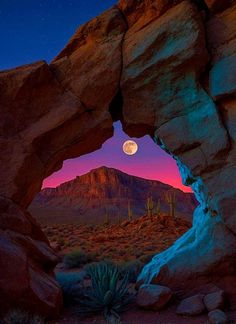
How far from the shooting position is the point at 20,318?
527 centimetres

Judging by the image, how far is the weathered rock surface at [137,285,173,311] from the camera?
636 centimetres

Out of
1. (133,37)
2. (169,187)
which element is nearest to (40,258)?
(133,37)

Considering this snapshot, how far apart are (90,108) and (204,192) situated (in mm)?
3409

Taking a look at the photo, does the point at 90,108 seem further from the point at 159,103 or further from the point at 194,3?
the point at 194,3

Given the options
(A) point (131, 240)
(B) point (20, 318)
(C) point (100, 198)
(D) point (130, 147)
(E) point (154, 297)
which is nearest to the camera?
(B) point (20, 318)

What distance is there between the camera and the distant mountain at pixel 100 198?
78.4 m

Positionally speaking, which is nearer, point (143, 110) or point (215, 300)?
point (215, 300)

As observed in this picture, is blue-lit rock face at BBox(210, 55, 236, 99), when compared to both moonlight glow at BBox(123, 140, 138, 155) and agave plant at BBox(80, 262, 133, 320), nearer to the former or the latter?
agave plant at BBox(80, 262, 133, 320)

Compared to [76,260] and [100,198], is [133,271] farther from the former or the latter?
[100,198]

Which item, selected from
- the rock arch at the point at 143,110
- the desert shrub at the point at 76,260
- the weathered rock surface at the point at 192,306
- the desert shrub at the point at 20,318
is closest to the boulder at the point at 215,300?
the weathered rock surface at the point at 192,306

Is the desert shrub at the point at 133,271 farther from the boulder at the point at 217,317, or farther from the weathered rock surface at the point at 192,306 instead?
the boulder at the point at 217,317

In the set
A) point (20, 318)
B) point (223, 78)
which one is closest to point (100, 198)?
point (223, 78)

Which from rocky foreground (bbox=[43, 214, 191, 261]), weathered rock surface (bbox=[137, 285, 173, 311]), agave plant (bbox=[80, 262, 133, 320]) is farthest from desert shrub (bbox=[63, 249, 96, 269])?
weathered rock surface (bbox=[137, 285, 173, 311])

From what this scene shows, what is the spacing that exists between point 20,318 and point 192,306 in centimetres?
305
